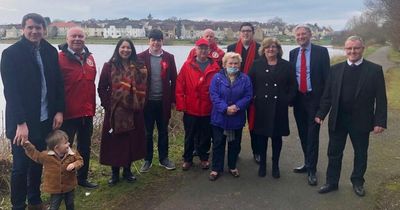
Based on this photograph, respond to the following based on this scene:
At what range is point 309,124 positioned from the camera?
5.31 metres

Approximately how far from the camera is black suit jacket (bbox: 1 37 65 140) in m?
3.80

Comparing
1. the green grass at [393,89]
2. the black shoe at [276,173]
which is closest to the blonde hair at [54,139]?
the black shoe at [276,173]

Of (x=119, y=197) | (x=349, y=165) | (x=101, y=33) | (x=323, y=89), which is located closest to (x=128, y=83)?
(x=119, y=197)

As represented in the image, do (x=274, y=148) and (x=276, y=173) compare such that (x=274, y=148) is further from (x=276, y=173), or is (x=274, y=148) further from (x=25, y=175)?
(x=25, y=175)

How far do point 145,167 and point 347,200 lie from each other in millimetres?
2797

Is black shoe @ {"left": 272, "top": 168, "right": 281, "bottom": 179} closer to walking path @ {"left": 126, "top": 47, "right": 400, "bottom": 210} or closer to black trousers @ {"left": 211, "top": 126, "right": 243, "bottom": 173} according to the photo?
walking path @ {"left": 126, "top": 47, "right": 400, "bottom": 210}

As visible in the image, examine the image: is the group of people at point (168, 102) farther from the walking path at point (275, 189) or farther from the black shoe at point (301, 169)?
→ the walking path at point (275, 189)

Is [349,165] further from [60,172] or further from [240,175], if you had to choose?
[60,172]

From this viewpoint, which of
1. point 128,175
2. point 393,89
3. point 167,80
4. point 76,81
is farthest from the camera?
point 393,89

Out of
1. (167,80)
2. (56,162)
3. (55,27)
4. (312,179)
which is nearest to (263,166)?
(312,179)

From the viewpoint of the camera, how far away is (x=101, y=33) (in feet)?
116

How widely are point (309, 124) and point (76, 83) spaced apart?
3.08 meters

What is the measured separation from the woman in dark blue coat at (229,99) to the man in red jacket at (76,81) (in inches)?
63.2

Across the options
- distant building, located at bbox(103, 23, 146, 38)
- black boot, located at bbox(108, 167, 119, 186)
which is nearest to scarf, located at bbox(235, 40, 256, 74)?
black boot, located at bbox(108, 167, 119, 186)
